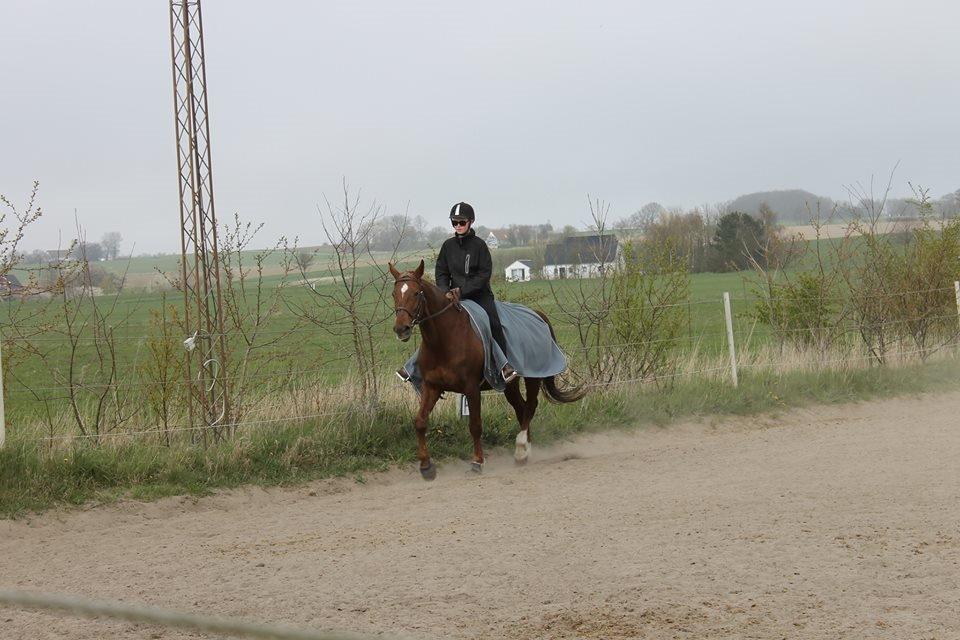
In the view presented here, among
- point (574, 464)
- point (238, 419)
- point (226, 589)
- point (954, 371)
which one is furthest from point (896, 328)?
point (226, 589)

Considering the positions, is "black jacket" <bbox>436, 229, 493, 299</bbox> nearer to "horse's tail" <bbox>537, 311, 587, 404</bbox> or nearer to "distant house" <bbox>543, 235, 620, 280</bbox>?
"horse's tail" <bbox>537, 311, 587, 404</bbox>

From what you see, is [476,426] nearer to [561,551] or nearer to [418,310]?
[418,310]

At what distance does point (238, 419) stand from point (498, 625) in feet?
18.2

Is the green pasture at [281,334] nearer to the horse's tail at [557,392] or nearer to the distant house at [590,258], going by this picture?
the distant house at [590,258]

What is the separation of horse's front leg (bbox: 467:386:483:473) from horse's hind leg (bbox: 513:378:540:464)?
0.49 m

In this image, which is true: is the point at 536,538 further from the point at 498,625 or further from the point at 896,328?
the point at 896,328

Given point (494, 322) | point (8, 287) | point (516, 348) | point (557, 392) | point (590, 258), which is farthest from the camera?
point (590, 258)

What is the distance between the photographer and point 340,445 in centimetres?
959

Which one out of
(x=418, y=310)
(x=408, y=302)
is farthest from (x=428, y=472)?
(x=408, y=302)

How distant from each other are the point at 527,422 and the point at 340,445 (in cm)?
199

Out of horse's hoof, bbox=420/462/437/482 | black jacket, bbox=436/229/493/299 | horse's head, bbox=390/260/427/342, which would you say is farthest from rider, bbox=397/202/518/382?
horse's hoof, bbox=420/462/437/482

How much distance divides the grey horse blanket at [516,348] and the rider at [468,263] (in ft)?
0.36

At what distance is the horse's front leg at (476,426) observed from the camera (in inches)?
376

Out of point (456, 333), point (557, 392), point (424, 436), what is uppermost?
point (456, 333)
